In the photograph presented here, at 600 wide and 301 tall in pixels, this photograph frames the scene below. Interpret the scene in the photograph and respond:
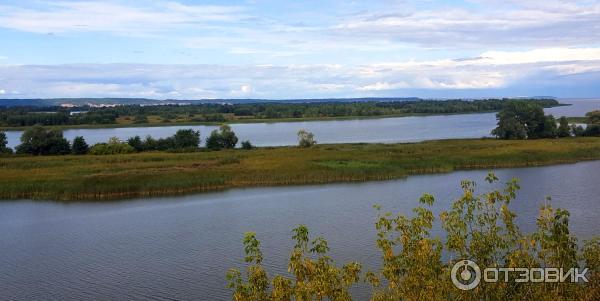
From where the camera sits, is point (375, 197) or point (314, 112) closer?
point (375, 197)

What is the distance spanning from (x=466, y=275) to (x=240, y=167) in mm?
41541

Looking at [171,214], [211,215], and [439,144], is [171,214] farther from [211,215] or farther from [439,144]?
[439,144]

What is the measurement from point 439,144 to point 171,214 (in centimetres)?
4179

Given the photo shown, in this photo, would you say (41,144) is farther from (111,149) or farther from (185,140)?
(185,140)

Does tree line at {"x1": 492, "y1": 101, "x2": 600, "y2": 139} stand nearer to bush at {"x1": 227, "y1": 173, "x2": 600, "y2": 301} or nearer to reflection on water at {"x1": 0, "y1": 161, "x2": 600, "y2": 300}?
reflection on water at {"x1": 0, "y1": 161, "x2": 600, "y2": 300}

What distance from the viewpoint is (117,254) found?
1009 inches

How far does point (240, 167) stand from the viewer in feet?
165

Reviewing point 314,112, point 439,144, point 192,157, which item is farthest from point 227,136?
point 314,112

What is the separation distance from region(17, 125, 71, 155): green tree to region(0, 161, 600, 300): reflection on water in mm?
29627

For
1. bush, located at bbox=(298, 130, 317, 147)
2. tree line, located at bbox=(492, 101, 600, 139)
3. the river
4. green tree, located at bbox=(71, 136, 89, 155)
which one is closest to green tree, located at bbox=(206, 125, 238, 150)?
bush, located at bbox=(298, 130, 317, 147)

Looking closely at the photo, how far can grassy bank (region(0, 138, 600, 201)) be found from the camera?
139 feet

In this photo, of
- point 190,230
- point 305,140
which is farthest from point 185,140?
point 190,230

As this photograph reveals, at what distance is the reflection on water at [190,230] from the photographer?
21547mm

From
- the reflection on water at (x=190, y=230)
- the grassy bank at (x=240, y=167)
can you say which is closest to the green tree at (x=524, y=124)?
the grassy bank at (x=240, y=167)
